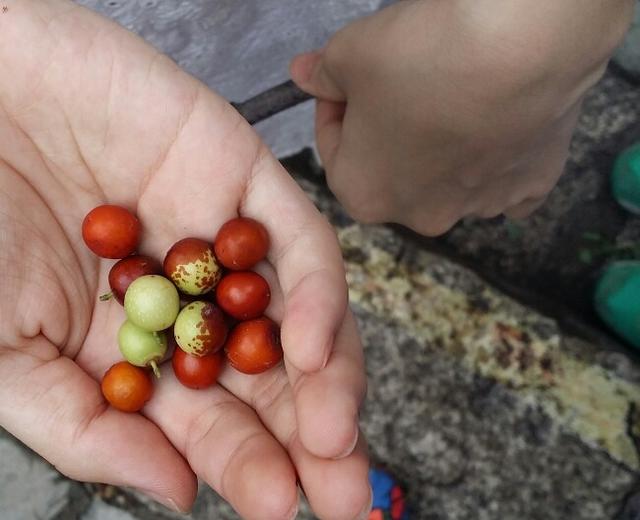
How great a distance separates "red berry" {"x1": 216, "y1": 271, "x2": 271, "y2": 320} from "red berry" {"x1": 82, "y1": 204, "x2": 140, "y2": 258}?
0.84ft

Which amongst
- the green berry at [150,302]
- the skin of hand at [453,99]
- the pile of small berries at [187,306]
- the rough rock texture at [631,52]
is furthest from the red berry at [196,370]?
the rough rock texture at [631,52]

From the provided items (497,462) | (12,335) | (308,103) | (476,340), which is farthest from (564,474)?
(12,335)

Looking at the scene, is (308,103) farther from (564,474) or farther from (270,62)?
(564,474)

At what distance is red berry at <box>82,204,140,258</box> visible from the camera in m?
1.80

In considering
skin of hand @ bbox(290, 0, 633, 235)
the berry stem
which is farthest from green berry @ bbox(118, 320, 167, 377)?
skin of hand @ bbox(290, 0, 633, 235)

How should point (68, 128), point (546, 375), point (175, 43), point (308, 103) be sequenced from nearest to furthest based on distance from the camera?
point (68, 128), point (175, 43), point (546, 375), point (308, 103)

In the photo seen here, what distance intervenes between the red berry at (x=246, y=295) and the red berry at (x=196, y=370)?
0.41ft

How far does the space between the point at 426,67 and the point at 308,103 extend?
1022 millimetres

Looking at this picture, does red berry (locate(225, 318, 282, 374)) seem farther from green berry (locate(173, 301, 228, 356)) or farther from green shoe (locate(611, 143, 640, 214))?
green shoe (locate(611, 143, 640, 214))

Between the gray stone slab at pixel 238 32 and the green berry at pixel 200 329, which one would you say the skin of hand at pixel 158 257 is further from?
the gray stone slab at pixel 238 32

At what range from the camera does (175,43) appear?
8.09ft

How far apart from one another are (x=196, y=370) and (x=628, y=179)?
1.87m

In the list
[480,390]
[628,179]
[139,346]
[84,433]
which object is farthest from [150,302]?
[628,179]

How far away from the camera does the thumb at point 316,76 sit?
7.92 feet
